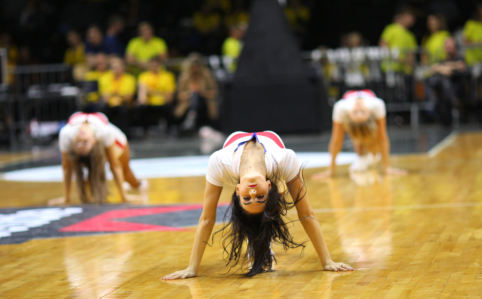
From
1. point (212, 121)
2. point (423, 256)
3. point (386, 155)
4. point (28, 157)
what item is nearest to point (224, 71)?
point (212, 121)

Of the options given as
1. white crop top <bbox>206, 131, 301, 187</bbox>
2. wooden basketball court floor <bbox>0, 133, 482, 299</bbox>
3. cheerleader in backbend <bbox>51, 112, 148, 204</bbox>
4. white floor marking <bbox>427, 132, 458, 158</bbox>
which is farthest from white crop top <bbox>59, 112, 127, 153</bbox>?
white floor marking <bbox>427, 132, 458, 158</bbox>

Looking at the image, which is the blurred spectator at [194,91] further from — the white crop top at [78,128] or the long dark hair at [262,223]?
the long dark hair at [262,223]

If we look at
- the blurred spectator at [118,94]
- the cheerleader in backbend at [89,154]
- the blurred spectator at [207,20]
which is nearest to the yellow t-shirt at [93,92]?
the blurred spectator at [118,94]

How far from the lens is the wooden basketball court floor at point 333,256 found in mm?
3234

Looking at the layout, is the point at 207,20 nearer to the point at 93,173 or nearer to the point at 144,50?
the point at 144,50

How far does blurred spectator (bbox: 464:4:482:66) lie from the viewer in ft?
41.0

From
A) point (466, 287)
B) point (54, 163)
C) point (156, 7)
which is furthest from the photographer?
point (156, 7)

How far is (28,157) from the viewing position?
11273 mm

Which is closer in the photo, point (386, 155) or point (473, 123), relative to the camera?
point (386, 155)

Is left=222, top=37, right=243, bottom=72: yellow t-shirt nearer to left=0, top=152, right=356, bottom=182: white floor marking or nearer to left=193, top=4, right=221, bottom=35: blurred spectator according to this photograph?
left=193, top=4, right=221, bottom=35: blurred spectator

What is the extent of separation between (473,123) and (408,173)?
246 inches

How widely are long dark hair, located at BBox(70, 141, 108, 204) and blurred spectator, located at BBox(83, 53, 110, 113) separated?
6.71m

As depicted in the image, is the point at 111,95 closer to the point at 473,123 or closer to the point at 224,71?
the point at 224,71

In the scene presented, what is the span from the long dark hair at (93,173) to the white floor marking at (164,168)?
220cm
